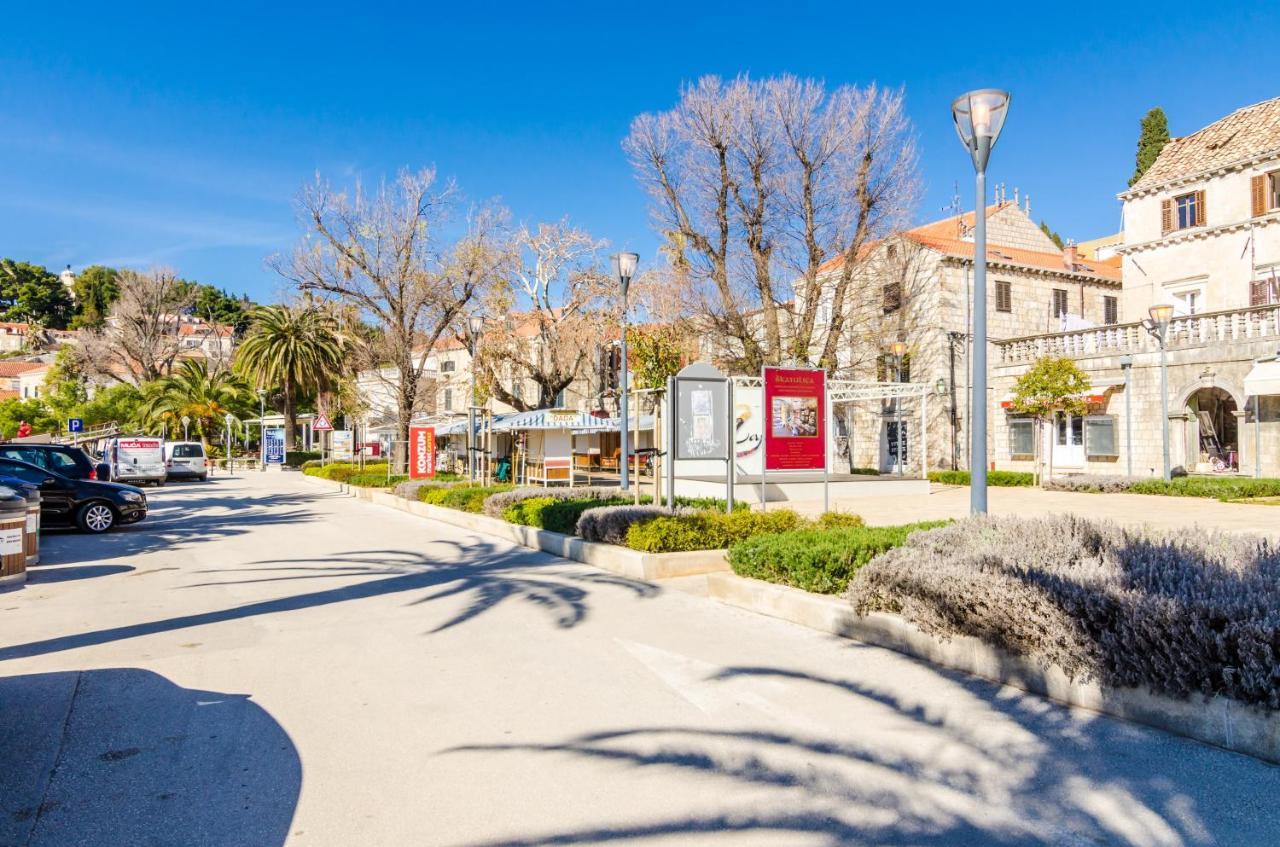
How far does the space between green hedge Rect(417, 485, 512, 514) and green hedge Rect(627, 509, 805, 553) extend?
6080 mm

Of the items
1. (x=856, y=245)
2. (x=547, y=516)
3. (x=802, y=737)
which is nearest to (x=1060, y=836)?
(x=802, y=737)

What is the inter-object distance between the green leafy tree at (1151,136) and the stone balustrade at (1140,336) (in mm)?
22025

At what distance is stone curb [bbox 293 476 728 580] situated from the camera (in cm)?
924

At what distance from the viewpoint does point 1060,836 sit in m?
3.22

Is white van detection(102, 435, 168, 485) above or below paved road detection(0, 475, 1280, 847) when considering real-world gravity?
above

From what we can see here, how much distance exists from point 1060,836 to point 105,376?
227 feet

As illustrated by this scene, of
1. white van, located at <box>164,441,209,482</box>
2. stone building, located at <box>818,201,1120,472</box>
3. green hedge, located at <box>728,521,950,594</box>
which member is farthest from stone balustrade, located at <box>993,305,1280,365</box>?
white van, located at <box>164,441,209,482</box>

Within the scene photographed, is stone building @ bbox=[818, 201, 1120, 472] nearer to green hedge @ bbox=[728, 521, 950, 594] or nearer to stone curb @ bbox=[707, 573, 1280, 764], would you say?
green hedge @ bbox=[728, 521, 950, 594]

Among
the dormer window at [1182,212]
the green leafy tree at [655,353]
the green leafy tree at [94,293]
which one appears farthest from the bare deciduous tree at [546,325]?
the green leafy tree at [94,293]

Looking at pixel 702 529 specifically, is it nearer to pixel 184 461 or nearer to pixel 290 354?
pixel 184 461

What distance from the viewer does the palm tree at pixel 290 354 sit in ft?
155

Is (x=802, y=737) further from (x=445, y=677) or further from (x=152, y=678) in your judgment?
(x=152, y=678)

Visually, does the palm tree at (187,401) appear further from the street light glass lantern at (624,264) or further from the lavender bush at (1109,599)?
the lavender bush at (1109,599)

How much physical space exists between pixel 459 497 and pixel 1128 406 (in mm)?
21881
